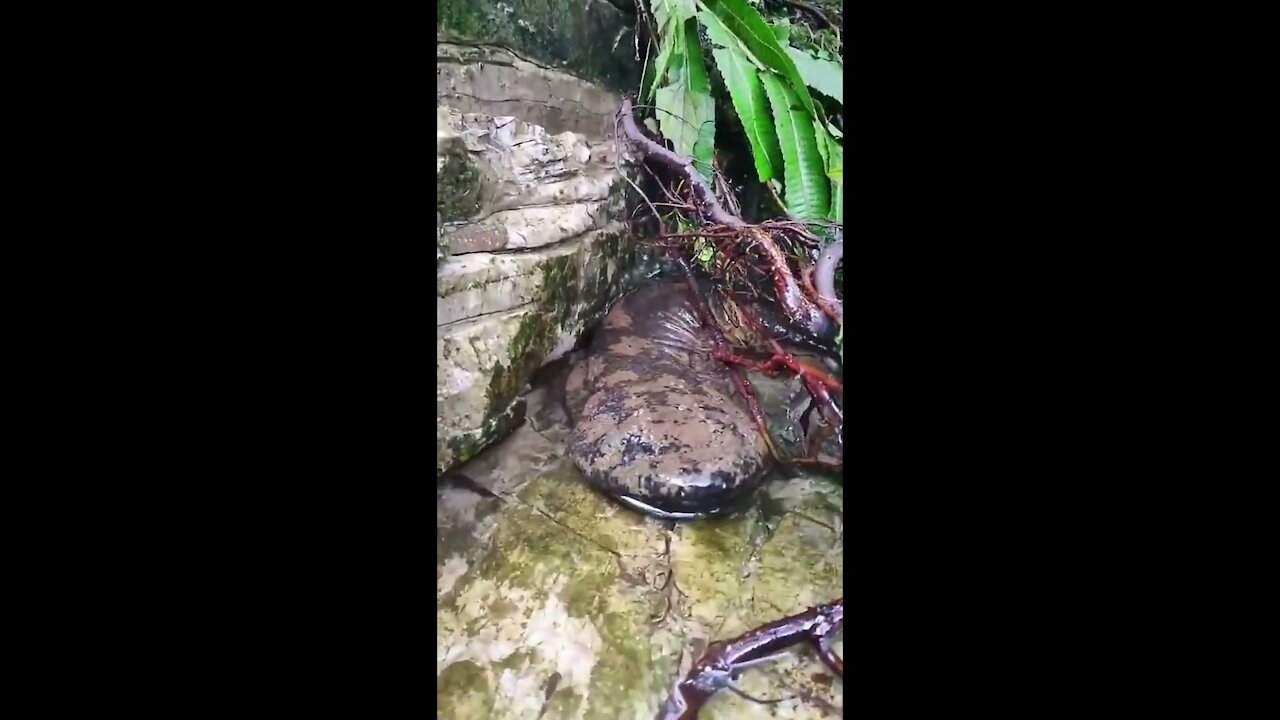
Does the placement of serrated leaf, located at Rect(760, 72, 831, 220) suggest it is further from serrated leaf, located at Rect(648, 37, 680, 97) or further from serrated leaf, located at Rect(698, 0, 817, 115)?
serrated leaf, located at Rect(648, 37, 680, 97)

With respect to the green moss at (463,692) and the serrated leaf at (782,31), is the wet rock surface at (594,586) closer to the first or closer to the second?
the green moss at (463,692)

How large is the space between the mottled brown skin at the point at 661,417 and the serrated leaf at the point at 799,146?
0.32m

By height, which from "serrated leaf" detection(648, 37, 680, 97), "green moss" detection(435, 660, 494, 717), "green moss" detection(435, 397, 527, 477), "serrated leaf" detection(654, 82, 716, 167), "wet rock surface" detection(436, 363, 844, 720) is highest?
"serrated leaf" detection(648, 37, 680, 97)

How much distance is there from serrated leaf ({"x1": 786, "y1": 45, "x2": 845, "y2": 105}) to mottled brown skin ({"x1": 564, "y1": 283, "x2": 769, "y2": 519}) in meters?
0.49

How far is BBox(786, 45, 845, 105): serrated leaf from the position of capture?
1423mm

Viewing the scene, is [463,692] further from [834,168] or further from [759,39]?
[759,39]

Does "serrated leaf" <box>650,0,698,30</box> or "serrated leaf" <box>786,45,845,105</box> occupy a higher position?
"serrated leaf" <box>650,0,698,30</box>

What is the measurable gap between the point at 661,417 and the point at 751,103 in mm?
663

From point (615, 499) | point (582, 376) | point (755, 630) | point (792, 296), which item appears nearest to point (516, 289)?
point (582, 376)

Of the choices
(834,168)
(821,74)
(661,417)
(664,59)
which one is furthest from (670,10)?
(661,417)

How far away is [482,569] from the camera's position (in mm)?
1333

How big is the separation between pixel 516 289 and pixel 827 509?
0.76m

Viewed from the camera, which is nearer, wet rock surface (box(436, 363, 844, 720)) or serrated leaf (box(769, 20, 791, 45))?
wet rock surface (box(436, 363, 844, 720))

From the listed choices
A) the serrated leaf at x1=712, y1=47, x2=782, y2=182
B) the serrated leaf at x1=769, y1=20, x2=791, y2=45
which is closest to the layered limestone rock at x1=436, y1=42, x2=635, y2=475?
the serrated leaf at x1=712, y1=47, x2=782, y2=182
